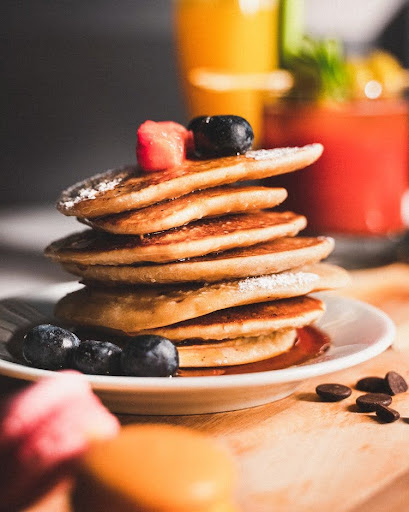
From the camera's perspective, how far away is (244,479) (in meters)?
0.87

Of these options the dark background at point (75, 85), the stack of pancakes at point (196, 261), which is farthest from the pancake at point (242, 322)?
the dark background at point (75, 85)

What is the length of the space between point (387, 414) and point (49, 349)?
469mm

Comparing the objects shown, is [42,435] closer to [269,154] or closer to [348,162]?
[269,154]

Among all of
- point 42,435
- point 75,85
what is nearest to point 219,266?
point 42,435

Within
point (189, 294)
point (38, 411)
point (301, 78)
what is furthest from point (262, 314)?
point (301, 78)

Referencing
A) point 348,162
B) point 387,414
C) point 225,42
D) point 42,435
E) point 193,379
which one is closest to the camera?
point 42,435

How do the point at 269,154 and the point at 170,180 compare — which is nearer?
the point at 170,180

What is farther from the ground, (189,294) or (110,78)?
(110,78)

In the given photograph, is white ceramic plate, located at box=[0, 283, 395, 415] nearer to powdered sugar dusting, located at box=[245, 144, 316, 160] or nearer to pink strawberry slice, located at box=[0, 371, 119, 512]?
pink strawberry slice, located at box=[0, 371, 119, 512]

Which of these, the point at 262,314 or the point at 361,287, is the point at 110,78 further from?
the point at 262,314

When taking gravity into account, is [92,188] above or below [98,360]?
above

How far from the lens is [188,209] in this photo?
1.11 m

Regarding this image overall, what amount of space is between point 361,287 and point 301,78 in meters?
0.55

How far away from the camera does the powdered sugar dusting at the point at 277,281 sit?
3.74 feet
